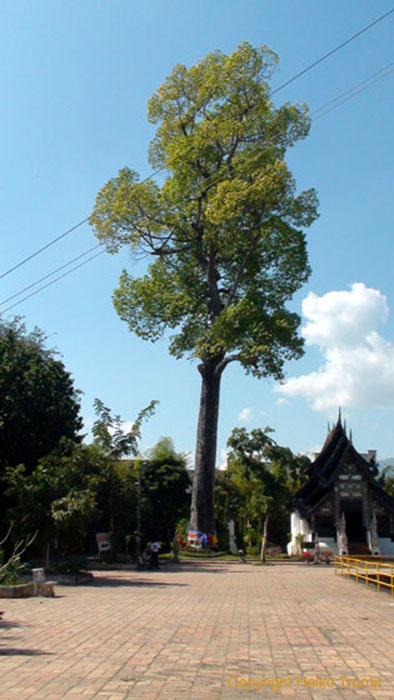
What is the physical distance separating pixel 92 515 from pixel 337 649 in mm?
13438

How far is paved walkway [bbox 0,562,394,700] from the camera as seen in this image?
629 cm

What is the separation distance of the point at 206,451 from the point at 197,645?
73.0 ft

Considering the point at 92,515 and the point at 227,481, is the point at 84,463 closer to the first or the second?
the point at 92,515

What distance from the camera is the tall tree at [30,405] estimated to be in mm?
26859

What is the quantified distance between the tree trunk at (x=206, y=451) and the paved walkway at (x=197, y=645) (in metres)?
14.4

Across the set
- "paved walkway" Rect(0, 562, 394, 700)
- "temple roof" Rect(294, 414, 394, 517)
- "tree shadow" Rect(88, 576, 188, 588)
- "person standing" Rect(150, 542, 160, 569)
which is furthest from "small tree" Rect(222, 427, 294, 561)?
"paved walkway" Rect(0, 562, 394, 700)

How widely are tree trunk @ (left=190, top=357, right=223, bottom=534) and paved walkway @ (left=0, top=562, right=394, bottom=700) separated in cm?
1438

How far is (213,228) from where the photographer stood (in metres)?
29.9

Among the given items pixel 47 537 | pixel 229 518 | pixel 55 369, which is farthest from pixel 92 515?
pixel 229 518

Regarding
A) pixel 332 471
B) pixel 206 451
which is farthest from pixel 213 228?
pixel 332 471

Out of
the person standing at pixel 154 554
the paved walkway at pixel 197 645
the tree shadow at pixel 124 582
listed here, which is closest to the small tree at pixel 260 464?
the person standing at pixel 154 554

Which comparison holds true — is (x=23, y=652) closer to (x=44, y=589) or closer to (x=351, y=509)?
(x=44, y=589)

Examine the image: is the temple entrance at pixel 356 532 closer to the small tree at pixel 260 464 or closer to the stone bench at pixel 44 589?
the small tree at pixel 260 464

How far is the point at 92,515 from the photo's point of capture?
2066 cm
